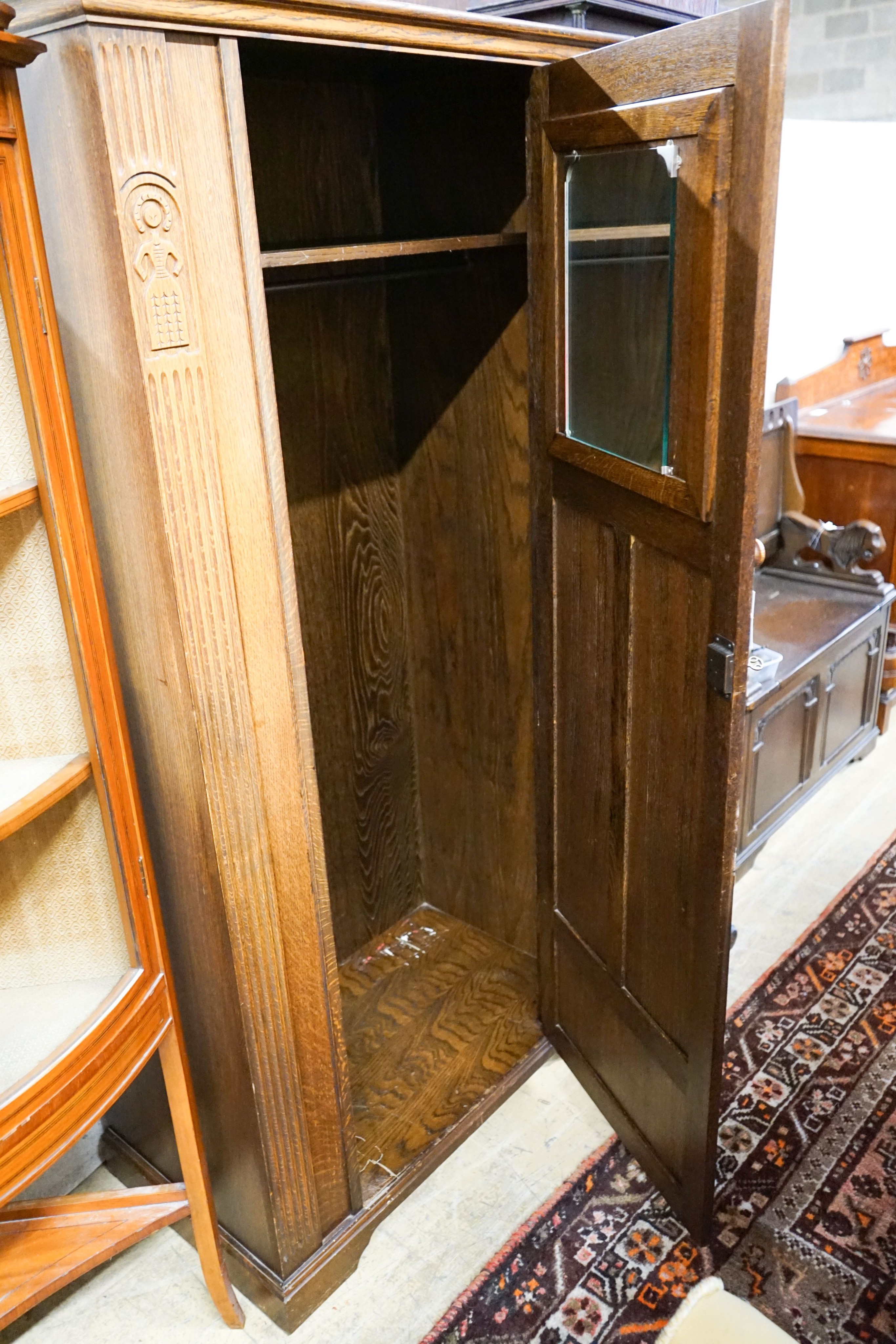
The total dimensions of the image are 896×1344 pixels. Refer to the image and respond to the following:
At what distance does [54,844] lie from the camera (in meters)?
1.52

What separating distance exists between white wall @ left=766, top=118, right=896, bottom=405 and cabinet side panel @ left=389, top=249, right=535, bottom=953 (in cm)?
182

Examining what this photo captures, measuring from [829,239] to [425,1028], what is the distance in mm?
3367

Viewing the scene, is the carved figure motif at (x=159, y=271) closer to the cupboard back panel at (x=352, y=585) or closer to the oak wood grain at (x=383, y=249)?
the oak wood grain at (x=383, y=249)

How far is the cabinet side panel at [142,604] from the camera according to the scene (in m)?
1.28

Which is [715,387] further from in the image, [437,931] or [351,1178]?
[437,931]

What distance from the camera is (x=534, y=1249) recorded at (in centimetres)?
195

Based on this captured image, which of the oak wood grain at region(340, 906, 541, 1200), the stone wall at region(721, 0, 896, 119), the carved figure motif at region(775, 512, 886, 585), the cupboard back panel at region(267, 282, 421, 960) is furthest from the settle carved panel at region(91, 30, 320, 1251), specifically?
the stone wall at region(721, 0, 896, 119)

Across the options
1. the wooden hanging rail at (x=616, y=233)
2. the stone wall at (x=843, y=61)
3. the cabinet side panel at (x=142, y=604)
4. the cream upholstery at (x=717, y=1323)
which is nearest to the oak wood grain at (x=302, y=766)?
the cabinet side panel at (x=142, y=604)

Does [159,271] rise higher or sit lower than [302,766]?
higher

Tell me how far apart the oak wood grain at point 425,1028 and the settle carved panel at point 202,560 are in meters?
0.35

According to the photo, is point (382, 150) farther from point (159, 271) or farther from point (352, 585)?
point (159, 271)

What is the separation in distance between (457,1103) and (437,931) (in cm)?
60

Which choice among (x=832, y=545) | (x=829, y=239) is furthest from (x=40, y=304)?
(x=829, y=239)

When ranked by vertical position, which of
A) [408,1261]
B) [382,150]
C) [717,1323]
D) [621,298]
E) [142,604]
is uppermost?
[382,150]
